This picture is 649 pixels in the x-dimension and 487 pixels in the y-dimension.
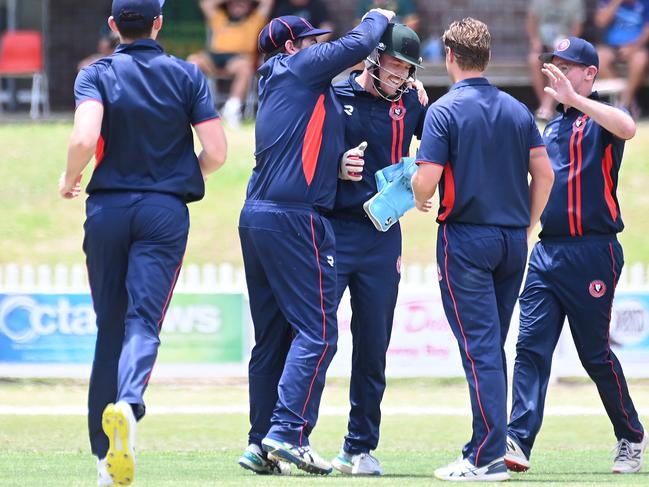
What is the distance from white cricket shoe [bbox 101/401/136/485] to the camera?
5840 millimetres

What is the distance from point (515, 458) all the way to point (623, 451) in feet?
2.00

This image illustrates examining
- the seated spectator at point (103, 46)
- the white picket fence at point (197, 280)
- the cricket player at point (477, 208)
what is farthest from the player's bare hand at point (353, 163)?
the seated spectator at point (103, 46)

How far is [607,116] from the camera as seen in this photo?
7176mm

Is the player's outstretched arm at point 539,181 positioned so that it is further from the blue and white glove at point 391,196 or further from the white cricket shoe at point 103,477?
the white cricket shoe at point 103,477

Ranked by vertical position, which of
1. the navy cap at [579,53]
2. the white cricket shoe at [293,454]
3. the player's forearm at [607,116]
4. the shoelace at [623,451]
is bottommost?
the shoelace at [623,451]

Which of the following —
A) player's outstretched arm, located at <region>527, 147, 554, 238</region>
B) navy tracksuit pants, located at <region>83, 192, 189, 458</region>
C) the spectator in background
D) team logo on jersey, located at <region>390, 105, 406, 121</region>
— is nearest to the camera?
navy tracksuit pants, located at <region>83, 192, 189, 458</region>

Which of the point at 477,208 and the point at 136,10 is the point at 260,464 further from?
the point at 136,10

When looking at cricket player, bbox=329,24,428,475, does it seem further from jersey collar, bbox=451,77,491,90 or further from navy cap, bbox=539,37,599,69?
navy cap, bbox=539,37,599,69

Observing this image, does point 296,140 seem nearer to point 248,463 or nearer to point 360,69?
point 360,69

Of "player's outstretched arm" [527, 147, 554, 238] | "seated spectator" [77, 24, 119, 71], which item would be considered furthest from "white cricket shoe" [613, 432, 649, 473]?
"seated spectator" [77, 24, 119, 71]

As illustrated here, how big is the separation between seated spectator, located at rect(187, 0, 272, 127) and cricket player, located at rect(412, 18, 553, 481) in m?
11.9

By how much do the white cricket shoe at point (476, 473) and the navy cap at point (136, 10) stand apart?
2.50 m

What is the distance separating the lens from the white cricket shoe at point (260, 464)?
6.96 m

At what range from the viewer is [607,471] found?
7.51 meters
